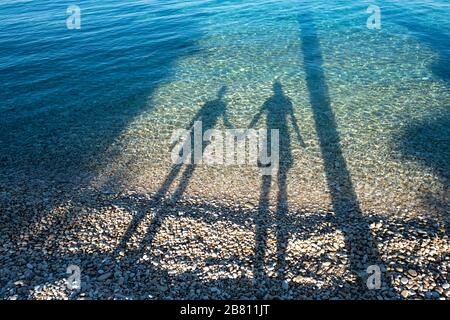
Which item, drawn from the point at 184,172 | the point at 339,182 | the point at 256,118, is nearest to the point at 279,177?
the point at 339,182

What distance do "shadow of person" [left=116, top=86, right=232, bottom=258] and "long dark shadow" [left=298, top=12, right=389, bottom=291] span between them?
18.3 feet

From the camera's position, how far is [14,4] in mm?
48062

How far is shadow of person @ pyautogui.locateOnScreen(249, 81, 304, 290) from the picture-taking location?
1075 centimetres

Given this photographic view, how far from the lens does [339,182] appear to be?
14.5 metres

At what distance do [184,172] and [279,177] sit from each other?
14.2 feet

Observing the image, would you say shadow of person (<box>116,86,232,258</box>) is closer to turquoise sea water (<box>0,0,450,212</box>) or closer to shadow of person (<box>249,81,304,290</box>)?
turquoise sea water (<box>0,0,450,212</box>)

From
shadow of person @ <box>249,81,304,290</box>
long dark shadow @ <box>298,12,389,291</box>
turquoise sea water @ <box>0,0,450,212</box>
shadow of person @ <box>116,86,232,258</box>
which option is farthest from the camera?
turquoise sea water @ <box>0,0,450,212</box>

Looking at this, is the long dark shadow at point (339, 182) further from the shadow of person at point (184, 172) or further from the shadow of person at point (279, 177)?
the shadow of person at point (184, 172)

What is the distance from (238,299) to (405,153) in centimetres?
1149

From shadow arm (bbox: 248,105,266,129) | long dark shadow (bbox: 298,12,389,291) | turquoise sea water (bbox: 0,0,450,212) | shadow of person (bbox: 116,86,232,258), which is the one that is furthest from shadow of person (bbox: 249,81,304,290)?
shadow of person (bbox: 116,86,232,258)

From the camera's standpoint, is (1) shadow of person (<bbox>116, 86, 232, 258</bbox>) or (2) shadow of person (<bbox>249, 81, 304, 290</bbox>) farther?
(1) shadow of person (<bbox>116, 86, 232, 258</bbox>)

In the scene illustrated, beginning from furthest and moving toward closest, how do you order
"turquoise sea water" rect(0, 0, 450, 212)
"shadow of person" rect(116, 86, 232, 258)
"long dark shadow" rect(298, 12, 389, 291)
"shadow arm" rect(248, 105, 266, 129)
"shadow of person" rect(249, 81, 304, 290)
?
"shadow arm" rect(248, 105, 266, 129)
"turquoise sea water" rect(0, 0, 450, 212)
"shadow of person" rect(116, 86, 232, 258)
"shadow of person" rect(249, 81, 304, 290)
"long dark shadow" rect(298, 12, 389, 291)

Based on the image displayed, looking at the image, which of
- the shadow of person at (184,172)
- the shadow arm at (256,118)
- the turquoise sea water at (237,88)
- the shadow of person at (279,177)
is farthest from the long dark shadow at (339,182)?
the shadow of person at (184,172)

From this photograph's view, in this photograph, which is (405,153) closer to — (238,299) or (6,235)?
(238,299)
